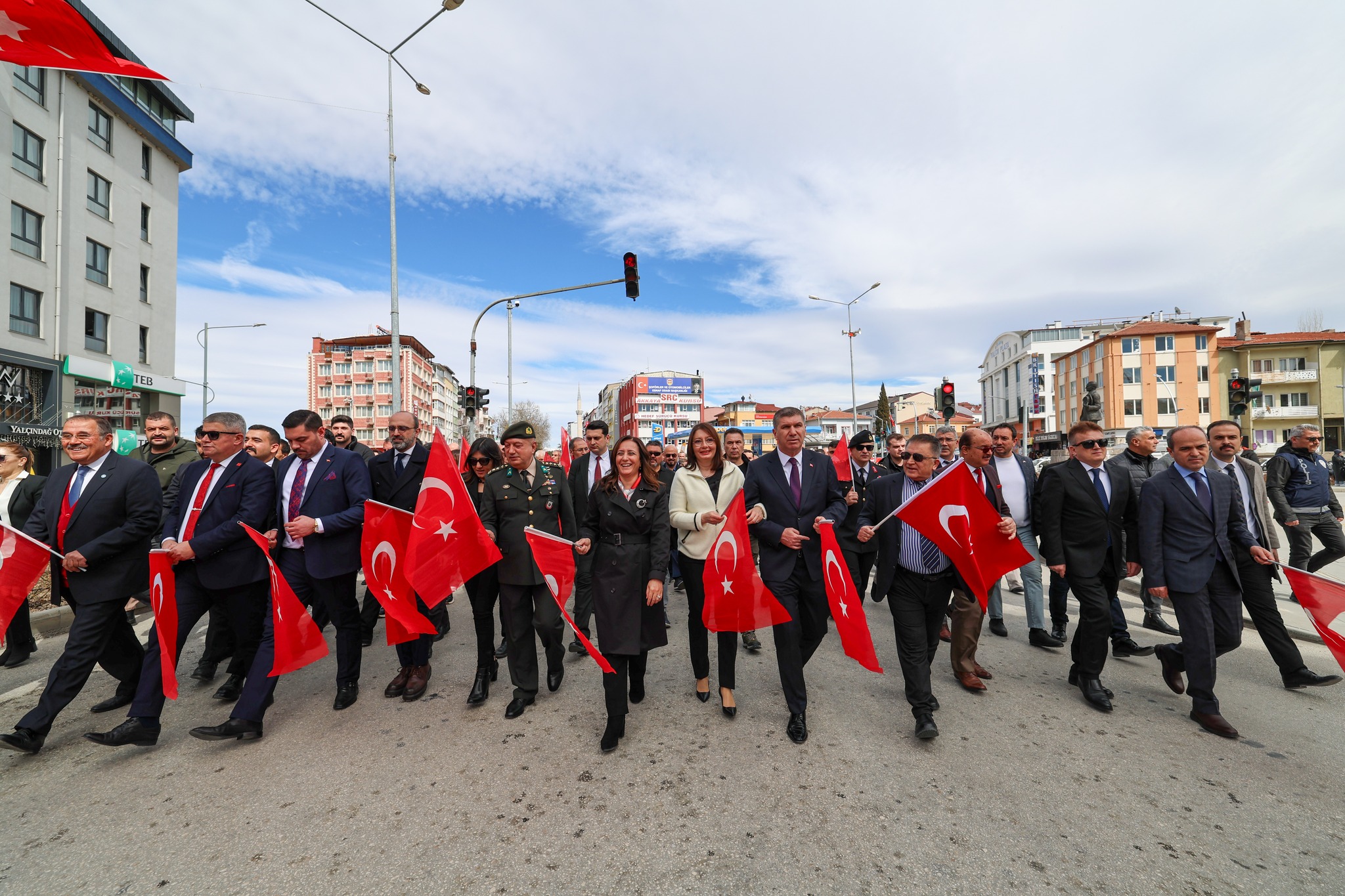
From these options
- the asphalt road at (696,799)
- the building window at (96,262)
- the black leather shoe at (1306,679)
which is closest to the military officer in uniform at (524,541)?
the asphalt road at (696,799)

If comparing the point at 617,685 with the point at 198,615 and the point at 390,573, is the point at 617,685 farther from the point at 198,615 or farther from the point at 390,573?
the point at 198,615

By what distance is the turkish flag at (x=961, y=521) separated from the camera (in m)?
4.26

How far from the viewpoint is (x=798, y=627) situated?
4156 millimetres

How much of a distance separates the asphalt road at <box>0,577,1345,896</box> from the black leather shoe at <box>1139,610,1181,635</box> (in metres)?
1.36

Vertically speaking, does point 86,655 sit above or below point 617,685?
above

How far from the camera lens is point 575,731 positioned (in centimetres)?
400

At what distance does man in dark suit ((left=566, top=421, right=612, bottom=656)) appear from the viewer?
19.7 ft

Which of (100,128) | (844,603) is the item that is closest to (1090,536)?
(844,603)

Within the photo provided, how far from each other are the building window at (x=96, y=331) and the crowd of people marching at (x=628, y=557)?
1059 inches

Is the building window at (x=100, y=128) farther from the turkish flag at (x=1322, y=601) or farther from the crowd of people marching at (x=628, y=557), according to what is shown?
the turkish flag at (x=1322, y=601)

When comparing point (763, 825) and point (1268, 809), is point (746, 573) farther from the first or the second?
point (1268, 809)

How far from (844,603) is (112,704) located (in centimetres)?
518

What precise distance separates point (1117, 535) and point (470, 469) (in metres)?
5.98

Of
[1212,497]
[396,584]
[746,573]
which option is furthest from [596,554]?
[1212,497]
